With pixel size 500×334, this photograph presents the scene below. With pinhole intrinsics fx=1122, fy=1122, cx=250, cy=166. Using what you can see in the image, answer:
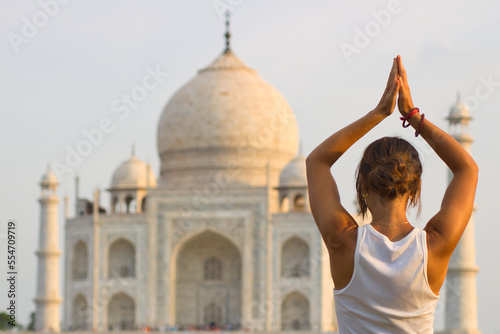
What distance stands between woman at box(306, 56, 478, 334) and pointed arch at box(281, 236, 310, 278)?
27.4m

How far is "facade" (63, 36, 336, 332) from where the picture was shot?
97.7 ft

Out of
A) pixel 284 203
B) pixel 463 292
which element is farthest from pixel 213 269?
pixel 463 292

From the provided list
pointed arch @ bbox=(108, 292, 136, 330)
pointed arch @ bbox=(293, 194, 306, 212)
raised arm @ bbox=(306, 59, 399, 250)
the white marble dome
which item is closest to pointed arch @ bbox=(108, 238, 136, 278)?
pointed arch @ bbox=(108, 292, 136, 330)

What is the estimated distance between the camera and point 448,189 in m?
2.54

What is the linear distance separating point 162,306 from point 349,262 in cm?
2782

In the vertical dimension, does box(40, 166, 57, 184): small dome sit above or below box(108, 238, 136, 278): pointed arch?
above

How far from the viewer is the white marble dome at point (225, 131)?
3222 centimetres

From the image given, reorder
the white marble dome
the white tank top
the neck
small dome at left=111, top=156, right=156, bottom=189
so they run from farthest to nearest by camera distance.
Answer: the white marble dome → small dome at left=111, top=156, right=156, bottom=189 → the neck → the white tank top

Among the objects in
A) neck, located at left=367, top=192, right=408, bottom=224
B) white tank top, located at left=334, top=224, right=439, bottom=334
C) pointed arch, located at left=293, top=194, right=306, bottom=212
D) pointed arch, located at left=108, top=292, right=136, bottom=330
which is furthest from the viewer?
pointed arch, located at left=293, top=194, right=306, bottom=212

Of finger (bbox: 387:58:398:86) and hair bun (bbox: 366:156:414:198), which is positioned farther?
finger (bbox: 387:58:398:86)

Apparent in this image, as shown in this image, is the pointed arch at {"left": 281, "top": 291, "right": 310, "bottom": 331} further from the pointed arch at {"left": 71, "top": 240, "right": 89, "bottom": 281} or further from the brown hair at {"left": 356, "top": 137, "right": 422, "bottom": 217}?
the brown hair at {"left": 356, "top": 137, "right": 422, "bottom": 217}

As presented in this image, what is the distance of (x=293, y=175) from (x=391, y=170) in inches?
1103

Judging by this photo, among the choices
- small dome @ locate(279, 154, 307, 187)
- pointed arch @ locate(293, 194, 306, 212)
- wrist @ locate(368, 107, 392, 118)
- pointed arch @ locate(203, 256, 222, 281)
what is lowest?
wrist @ locate(368, 107, 392, 118)

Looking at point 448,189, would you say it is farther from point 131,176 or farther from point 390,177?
point 131,176
